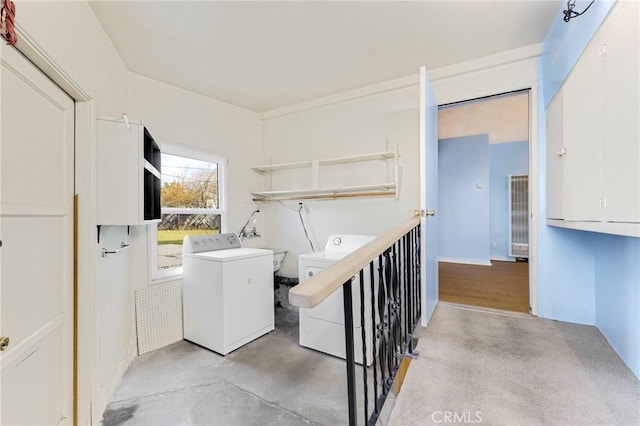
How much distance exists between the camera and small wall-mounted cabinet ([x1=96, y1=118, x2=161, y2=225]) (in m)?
1.70

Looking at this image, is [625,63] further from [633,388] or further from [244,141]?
[244,141]

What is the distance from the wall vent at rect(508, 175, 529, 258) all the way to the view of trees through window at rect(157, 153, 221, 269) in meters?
5.78

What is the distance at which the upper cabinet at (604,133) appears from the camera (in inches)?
43.4

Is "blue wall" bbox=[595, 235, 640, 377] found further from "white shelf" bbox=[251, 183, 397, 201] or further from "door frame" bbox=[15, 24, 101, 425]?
"door frame" bbox=[15, 24, 101, 425]

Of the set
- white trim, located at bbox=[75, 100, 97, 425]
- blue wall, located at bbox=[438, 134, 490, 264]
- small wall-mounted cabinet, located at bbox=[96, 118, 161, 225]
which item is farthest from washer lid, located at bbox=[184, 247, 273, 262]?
blue wall, located at bbox=[438, 134, 490, 264]

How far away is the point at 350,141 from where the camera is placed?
3.17 meters

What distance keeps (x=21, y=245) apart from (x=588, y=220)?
2.82 meters

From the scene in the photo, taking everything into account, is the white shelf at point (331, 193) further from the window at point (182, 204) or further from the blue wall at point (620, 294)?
the blue wall at point (620, 294)

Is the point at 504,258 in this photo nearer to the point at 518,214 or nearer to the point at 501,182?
the point at 518,214

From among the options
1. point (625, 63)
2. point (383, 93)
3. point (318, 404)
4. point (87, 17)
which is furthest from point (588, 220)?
point (87, 17)

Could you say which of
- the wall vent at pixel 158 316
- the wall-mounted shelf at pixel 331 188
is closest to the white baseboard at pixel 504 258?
the wall-mounted shelf at pixel 331 188

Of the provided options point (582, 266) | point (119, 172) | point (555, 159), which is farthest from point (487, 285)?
point (119, 172)

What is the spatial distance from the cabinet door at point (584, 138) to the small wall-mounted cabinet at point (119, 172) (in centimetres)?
268

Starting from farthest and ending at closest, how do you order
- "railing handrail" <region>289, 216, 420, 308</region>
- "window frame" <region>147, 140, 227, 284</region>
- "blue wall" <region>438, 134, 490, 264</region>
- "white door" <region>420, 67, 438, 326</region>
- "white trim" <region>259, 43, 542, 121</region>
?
1. "blue wall" <region>438, 134, 490, 264</region>
2. "window frame" <region>147, 140, 227, 284</region>
3. "white trim" <region>259, 43, 542, 121</region>
4. "white door" <region>420, 67, 438, 326</region>
5. "railing handrail" <region>289, 216, 420, 308</region>
